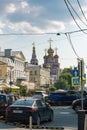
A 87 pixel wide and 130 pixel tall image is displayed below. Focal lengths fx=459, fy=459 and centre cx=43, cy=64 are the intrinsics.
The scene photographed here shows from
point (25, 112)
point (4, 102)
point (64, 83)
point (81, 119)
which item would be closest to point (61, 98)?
point (4, 102)

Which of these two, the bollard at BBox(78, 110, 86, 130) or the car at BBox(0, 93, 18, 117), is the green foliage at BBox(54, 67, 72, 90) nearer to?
Answer: the car at BBox(0, 93, 18, 117)

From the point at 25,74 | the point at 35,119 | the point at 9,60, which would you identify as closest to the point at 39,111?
the point at 35,119

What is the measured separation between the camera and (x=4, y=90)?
67.1 m

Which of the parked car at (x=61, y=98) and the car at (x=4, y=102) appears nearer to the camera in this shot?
the car at (x=4, y=102)

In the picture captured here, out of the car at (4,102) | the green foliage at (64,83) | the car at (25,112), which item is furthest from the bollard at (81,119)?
the green foliage at (64,83)

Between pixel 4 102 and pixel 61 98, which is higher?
pixel 61 98

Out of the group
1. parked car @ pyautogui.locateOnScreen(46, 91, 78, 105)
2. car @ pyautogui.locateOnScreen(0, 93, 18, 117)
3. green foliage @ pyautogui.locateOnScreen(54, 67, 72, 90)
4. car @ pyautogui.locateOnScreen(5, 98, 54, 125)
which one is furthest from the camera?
green foliage @ pyautogui.locateOnScreen(54, 67, 72, 90)

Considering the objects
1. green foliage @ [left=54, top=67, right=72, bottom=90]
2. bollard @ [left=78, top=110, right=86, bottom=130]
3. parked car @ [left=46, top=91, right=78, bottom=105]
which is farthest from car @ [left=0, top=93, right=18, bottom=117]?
green foliage @ [left=54, top=67, right=72, bottom=90]

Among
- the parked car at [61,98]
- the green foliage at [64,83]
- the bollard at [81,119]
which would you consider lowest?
the bollard at [81,119]

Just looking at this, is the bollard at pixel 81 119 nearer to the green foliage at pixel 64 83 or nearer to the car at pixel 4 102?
the car at pixel 4 102

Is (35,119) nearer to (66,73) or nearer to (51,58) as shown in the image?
(66,73)

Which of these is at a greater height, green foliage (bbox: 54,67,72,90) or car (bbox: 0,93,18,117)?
green foliage (bbox: 54,67,72,90)

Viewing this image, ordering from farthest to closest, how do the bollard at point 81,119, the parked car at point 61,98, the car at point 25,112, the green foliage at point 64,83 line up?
the green foliage at point 64,83 → the parked car at point 61,98 → the car at point 25,112 → the bollard at point 81,119

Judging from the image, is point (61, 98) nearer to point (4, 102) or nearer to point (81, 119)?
point (4, 102)
